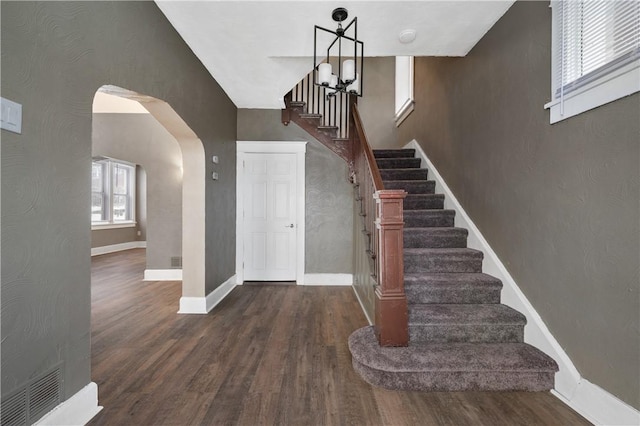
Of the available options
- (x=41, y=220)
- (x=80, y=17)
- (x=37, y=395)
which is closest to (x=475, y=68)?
(x=80, y=17)

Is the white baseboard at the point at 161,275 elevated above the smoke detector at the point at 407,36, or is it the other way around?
the smoke detector at the point at 407,36

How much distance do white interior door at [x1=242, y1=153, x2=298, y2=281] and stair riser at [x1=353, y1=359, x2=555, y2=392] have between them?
2873mm

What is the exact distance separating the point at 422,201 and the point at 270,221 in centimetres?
234

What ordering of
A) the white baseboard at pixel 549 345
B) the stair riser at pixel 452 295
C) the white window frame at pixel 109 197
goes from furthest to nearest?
the white window frame at pixel 109 197 → the stair riser at pixel 452 295 → the white baseboard at pixel 549 345

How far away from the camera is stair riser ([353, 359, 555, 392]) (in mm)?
1811

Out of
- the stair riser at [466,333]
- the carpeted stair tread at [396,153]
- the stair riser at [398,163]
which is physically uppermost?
the carpeted stair tread at [396,153]

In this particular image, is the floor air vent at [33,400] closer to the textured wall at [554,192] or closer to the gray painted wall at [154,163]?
the textured wall at [554,192]

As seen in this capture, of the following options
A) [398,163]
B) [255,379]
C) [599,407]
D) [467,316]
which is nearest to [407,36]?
[398,163]

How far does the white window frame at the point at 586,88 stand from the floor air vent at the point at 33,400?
315cm

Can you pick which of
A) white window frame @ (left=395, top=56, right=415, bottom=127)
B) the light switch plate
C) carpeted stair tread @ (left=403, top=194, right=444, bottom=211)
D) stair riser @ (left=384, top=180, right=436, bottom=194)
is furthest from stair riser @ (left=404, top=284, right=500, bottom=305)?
white window frame @ (left=395, top=56, right=415, bottom=127)

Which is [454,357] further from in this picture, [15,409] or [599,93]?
[15,409]

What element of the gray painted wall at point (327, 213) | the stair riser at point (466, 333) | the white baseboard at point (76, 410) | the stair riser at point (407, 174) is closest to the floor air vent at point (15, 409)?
the white baseboard at point (76, 410)

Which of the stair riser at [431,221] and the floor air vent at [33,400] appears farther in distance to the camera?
the stair riser at [431,221]

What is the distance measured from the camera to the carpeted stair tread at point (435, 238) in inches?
113
